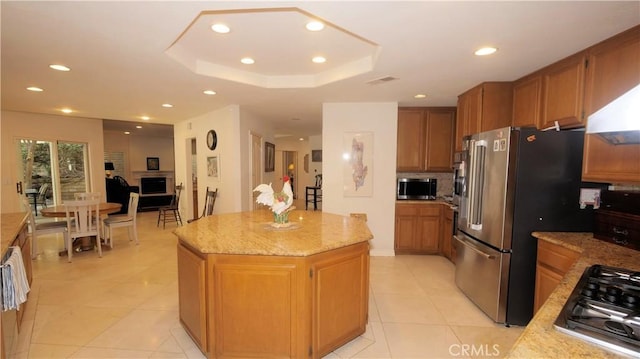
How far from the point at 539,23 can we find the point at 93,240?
257 inches

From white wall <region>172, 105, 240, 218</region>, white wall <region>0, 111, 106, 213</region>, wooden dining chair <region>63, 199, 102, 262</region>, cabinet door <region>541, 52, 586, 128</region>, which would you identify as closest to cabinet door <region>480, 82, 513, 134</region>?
cabinet door <region>541, 52, 586, 128</region>

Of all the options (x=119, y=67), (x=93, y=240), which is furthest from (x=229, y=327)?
(x=93, y=240)

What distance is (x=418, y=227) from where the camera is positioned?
435 centimetres

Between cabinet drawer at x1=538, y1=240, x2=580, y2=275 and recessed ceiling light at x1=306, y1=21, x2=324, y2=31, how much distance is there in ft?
8.09

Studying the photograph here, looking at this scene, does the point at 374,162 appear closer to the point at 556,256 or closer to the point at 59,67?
the point at 556,256

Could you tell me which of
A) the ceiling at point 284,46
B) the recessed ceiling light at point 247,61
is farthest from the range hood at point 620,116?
the recessed ceiling light at point 247,61

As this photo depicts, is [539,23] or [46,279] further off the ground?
[539,23]

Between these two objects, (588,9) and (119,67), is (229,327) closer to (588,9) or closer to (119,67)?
(119,67)

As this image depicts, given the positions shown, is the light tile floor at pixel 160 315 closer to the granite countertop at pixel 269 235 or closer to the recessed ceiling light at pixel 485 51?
the granite countertop at pixel 269 235

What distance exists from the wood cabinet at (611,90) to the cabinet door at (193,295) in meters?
2.93

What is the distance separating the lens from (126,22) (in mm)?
1830

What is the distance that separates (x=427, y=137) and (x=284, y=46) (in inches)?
113

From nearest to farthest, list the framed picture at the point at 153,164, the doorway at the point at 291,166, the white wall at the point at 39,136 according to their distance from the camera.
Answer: the white wall at the point at 39,136
the framed picture at the point at 153,164
the doorway at the point at 291,166

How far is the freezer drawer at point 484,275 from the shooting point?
8.14 feet
